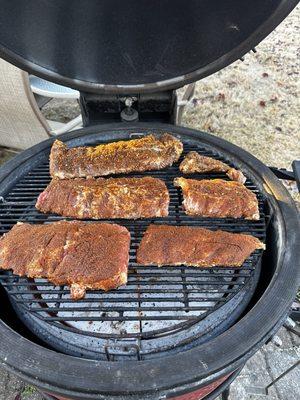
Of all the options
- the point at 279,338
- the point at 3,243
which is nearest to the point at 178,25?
the point at 3,243

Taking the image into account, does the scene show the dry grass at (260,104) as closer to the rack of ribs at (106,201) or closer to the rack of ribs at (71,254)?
the rack of ribs at (106,201)

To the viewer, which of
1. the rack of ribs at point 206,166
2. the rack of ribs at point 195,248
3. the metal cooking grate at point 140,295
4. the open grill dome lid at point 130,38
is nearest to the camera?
the metal cooking grate at point 140,295

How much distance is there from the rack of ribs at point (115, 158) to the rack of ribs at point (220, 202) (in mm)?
296

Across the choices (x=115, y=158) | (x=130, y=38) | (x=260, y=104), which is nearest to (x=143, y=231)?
(x=115, y=158)

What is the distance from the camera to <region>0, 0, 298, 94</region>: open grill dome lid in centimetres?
203

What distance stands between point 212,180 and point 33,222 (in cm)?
101

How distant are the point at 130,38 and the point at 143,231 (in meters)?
1.08

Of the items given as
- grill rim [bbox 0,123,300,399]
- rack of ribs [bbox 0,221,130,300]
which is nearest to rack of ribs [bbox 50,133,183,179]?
rack of ribs [bbox 0,221,130,300]

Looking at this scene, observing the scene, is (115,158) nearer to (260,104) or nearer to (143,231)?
(143,231)

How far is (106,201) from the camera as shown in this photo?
2.14 meters

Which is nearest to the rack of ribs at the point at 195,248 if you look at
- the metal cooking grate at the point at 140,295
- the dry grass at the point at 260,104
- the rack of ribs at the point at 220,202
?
the metal cooking grate at the point at 140,295

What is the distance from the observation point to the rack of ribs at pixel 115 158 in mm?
2354

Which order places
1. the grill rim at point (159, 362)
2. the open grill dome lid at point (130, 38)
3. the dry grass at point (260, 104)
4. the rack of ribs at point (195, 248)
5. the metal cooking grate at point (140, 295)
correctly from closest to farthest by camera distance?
1. the grill rim at point (159, 362)
2. the metal cooking grate at point (140, 295)
3. the rack of ribs at point (195, 248)
4. the open grill dome lid at point (130, 38)
5. the dry grass at point (260, 104)

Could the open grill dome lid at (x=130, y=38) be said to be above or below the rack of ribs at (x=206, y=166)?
above
